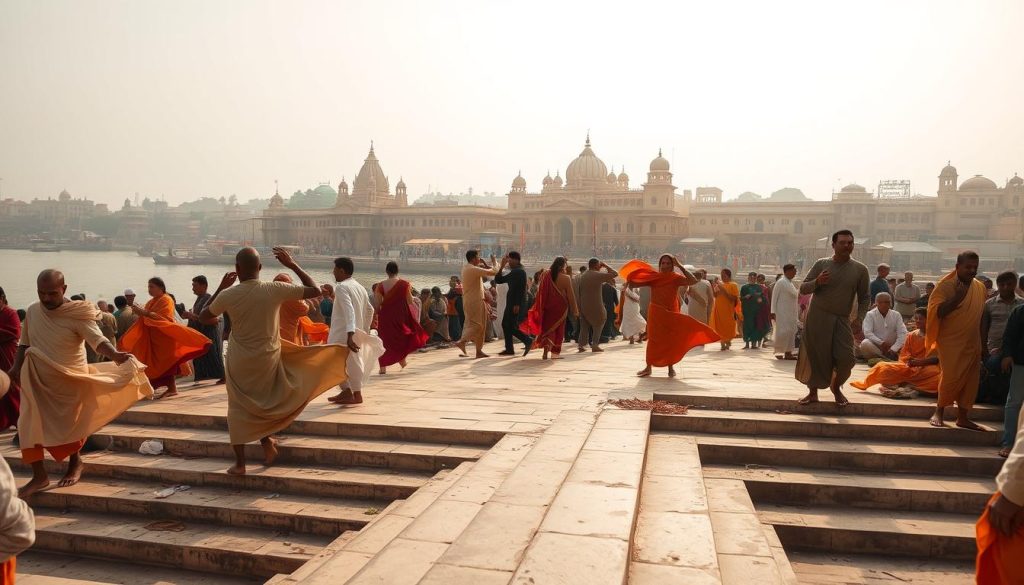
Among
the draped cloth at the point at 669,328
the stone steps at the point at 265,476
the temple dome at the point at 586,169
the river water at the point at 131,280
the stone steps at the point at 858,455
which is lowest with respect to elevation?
the river water at the point at 131,280

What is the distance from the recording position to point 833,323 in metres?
4.77

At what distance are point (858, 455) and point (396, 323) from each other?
4.24 meters

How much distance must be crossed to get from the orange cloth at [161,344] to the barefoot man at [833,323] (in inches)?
188

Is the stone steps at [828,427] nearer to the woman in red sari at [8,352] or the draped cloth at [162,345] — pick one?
Answer: the draped cloth at [162,345]

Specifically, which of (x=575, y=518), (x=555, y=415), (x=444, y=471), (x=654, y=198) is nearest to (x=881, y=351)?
(x=555, y=415)

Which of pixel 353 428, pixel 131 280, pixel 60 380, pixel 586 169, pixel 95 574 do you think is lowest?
pixel 131 280

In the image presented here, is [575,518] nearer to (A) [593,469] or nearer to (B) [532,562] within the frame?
(B) [532,562]

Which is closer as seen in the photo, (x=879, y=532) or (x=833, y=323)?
(x=879, y=532)

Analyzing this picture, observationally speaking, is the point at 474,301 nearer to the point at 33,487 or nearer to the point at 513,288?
the point at 513,288

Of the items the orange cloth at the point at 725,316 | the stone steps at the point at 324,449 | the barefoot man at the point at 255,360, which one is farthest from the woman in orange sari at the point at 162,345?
the orange cloth at the point at 725,316

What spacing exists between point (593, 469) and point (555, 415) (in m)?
1.49

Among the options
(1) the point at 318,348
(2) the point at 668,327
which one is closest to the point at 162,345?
(1) the point at 318,348

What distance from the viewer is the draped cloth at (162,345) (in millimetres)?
5801

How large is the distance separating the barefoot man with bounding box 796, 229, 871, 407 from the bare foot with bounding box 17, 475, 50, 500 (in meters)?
4.66
